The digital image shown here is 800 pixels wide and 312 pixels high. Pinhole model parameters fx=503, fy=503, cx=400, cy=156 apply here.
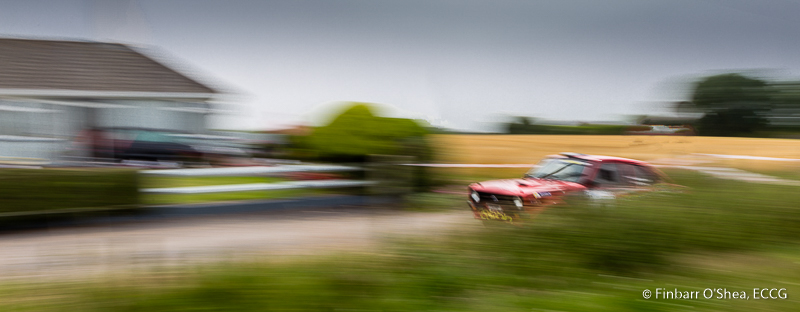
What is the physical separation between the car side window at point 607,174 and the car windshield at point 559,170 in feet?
0.72

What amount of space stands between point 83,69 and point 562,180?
30.3ft

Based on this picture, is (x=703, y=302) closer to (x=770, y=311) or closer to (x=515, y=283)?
(x=770, y=311)

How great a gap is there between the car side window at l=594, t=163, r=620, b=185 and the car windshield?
0.72 ft

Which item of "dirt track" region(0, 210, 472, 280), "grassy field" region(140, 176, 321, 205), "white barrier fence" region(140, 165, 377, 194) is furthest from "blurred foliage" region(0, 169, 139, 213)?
"dirt track" region(0, 210, 472, 280)

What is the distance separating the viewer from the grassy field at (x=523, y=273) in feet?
9.46

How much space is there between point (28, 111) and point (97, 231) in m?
3.45

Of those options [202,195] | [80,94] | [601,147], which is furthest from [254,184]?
[601,147]

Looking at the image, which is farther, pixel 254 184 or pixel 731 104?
pixel 254 184

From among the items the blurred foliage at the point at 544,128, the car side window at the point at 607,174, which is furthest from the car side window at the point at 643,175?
the blurred foliage at the point at 544,128

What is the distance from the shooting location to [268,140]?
9.89 meters

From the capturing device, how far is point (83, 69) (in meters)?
9.91

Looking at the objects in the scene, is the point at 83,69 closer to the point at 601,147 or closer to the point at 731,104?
the point at 601,147

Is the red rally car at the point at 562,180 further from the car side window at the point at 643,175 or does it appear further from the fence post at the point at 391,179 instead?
the fence post at the point at 391,179

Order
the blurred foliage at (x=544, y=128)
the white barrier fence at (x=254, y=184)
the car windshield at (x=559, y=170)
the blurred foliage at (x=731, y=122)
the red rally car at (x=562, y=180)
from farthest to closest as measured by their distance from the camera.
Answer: the blurred foliage at (x=544, y=128) < the white barrier fence at (x=254, y=184) < the blurred foliage at (x=731, y=122) < the car windshield at (x=559, y=170) < the red rally car at (x=562, y=180)
